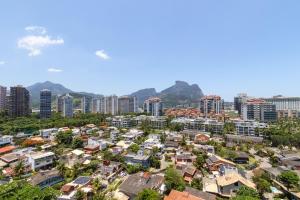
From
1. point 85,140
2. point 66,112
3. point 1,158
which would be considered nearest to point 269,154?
point 85,140

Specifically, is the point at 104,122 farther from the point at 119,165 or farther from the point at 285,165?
the point at 285,165

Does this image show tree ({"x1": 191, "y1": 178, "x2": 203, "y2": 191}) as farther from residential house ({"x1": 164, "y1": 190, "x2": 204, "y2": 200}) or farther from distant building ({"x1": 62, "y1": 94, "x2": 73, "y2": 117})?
distant building ({"x1": 62, "y1": 94, "x2": 73, "y2": 117})

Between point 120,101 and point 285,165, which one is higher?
point 120,101

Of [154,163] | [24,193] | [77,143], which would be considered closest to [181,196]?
[154,163]

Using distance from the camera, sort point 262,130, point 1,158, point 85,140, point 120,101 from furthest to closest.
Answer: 1. point 120,101
2. point 262,130
3. point 85,140
4. point 1,158

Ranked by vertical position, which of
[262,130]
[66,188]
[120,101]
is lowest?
[66,188]

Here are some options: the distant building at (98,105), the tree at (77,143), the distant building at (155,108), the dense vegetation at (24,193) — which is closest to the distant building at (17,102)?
the distant building at (98,105)

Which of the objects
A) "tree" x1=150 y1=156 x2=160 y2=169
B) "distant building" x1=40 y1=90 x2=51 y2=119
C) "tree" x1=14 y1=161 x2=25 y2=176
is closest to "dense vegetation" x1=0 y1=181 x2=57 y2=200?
"tree" x1=14 y1=161 x2=25 y2=176

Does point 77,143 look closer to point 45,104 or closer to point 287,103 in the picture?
point 45,104
